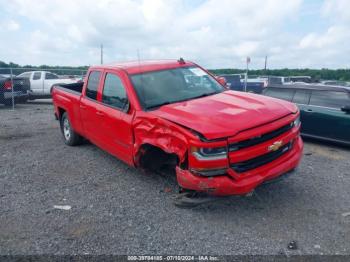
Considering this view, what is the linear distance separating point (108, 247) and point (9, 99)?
12.5 meters

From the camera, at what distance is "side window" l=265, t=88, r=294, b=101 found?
782cm

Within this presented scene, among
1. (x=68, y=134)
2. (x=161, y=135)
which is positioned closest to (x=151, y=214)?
(x=161, y=135)

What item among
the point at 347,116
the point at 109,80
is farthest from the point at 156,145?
the point at 347,116

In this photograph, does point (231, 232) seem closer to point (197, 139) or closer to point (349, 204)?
point (197, 139)

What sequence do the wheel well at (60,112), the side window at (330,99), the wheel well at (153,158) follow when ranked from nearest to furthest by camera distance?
the wheel well at (153,158)
the side window at (330,99)
the wheel well at (60,112)

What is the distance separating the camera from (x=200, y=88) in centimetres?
504

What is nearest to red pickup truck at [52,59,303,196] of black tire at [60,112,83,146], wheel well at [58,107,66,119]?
black tire at [60,112,83,146]

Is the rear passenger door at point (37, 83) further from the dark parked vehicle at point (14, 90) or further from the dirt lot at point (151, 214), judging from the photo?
the dirt lot at point (151, 214)

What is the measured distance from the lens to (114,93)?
16.5 feet

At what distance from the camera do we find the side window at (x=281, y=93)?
7818 millimetres

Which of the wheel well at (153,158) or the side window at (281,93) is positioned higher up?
the side window at (281,93)

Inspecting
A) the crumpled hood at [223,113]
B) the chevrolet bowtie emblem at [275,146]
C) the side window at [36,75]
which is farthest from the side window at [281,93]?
the side window at [36,75]

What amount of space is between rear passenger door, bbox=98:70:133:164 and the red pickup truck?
0.05 feet

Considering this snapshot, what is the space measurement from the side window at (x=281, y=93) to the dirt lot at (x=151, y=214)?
229 cm
